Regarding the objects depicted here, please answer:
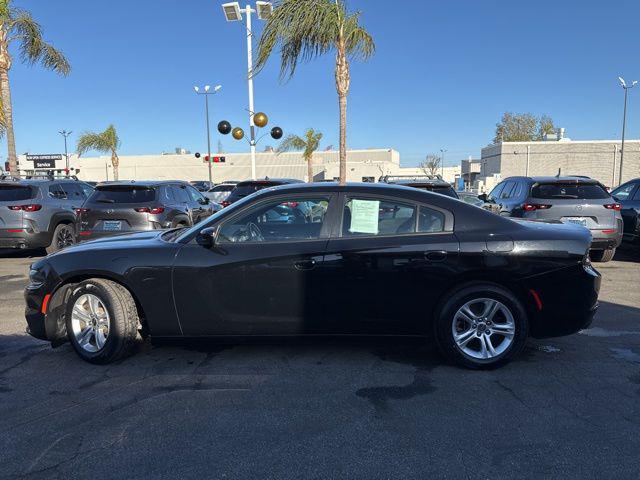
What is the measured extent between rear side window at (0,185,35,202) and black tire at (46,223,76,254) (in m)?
0.85

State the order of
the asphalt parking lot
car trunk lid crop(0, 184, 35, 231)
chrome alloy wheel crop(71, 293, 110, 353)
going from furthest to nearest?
car trunk lid crop(0, 184, 35, 231)
chrome alloy wheel crop(71, 293, 110, 353)
the asphalt parking lot

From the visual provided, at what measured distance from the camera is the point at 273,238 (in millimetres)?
4195

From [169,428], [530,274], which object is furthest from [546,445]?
[169,428]

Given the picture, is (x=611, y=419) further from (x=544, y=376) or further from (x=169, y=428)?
(x=169, y=428)

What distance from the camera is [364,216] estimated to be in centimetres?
421

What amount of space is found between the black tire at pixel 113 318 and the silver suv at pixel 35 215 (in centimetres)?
608

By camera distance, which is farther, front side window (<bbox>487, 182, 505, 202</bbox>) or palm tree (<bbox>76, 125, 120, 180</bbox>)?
A: palm tree (<bbox>76, 125, 120, 180</bbox>)

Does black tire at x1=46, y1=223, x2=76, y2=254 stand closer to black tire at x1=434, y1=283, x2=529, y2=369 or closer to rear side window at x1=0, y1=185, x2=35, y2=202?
rear side window at x1=0, y1=185, x2=35, y2=202

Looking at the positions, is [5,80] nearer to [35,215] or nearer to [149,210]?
[35,215]

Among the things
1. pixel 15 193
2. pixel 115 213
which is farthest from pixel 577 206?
pixel 15 193

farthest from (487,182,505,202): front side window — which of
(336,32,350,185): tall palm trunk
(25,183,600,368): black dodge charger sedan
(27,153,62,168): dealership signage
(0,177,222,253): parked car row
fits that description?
(27,153,62,168): dealership signage

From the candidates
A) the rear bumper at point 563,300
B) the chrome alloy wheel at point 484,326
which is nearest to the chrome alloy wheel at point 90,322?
the chrome alloy wheel at point 484,326

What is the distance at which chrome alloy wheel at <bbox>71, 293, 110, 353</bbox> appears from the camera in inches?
168

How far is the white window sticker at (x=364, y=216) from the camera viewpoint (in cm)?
418
